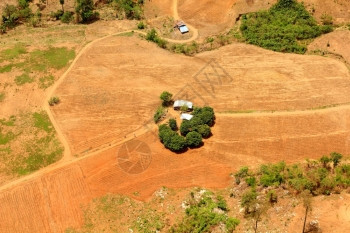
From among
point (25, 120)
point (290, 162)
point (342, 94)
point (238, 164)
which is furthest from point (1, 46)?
point (342, 94)

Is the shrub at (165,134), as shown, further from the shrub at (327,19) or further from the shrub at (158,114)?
the shrub at (327,19)

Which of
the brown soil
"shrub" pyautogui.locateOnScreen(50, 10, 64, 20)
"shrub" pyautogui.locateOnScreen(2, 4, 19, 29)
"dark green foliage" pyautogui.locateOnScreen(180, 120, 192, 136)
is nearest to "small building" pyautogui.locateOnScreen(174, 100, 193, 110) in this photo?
"dark green foliage" pyautogui.locateOnScreen(180, 120, 192, 136)

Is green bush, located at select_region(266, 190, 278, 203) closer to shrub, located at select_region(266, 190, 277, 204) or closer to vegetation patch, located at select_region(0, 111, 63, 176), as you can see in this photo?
shrub, located at select_region(266, 190, 277, 204)

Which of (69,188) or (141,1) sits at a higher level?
(141,1)

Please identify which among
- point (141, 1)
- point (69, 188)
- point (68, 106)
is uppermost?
point (141, 1)

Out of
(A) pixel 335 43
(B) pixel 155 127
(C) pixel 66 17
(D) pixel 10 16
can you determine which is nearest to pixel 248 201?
(B) pixel 155 127

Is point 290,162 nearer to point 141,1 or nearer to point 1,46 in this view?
point 141,1
